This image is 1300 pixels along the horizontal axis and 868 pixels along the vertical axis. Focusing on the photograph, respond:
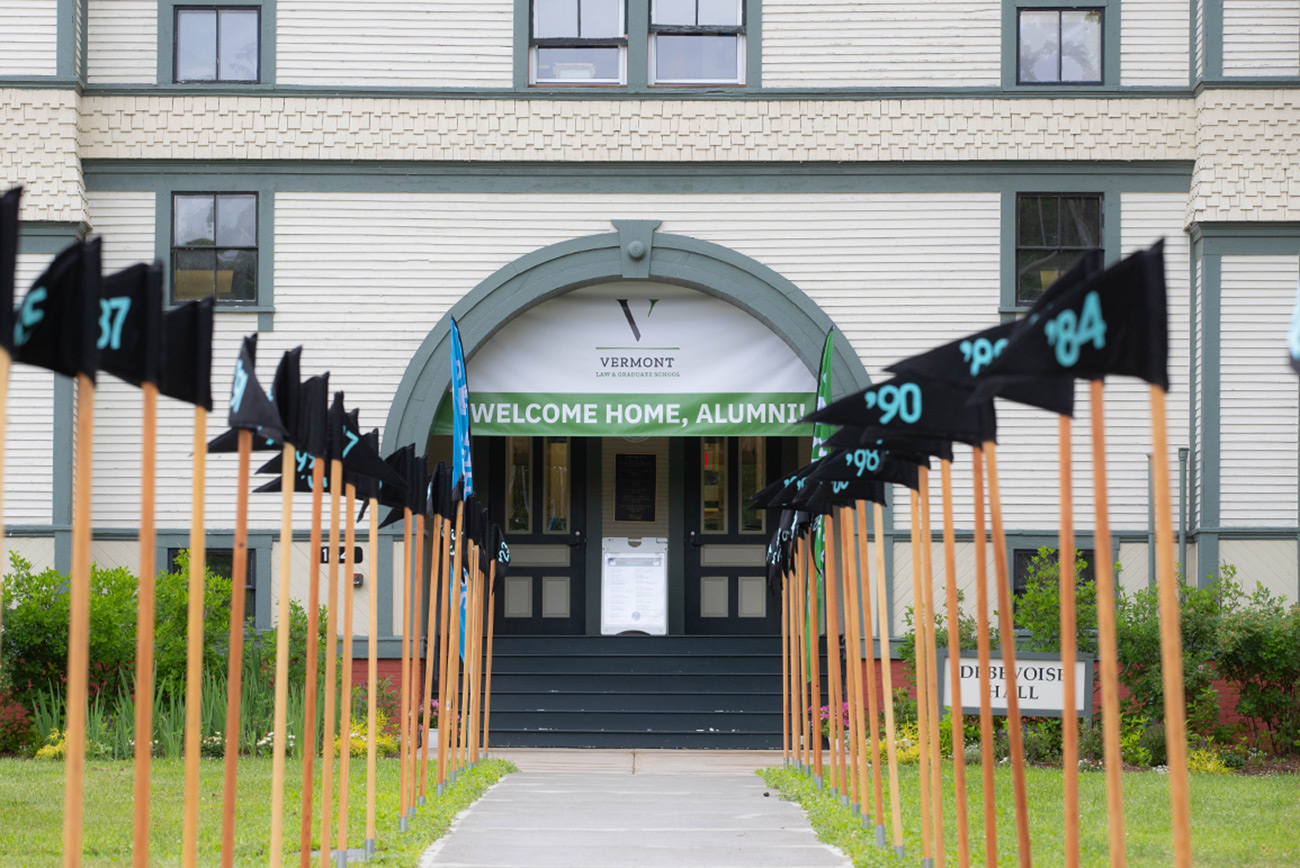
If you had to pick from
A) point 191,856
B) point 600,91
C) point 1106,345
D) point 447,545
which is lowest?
point 191,856

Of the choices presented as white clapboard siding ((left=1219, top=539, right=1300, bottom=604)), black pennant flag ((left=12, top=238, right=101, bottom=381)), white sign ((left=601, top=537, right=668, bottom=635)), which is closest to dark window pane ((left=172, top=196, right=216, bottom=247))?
white sign ((left=601, top=537, right=668, bottom=635))

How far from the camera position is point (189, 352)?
493cm

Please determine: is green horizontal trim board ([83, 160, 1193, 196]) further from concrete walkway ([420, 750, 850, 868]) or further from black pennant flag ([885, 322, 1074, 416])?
black pennant flag ([885, 322, 1074, 416])

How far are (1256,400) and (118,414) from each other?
12.6 metres

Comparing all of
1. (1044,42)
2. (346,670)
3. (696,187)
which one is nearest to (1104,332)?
(346,670)

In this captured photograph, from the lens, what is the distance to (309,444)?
246 inches

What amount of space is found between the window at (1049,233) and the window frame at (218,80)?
8.58 metres

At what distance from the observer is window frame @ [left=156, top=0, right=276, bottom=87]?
1633 centimetres

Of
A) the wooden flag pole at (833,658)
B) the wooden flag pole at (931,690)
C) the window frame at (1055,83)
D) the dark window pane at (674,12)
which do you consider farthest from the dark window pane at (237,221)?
the wooden flag pole at (931,690)

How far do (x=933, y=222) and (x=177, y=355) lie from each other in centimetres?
1260

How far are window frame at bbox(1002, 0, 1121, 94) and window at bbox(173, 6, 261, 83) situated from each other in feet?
27.8

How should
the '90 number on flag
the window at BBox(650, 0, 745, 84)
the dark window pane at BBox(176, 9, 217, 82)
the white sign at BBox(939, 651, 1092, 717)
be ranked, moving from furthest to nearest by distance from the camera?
the window at BBox(650, 0, 745, 84) → the dark window pane at BBox(176, 9, 217, 82) → the white sign at BBox(939, 651, 1092, 717) → the '90 number on flag

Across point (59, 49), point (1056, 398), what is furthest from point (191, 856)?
point (59, 49)

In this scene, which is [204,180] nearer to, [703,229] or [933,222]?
[703,229]
